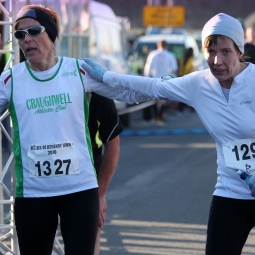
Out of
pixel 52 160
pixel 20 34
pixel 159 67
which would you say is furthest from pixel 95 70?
pixel 159 67

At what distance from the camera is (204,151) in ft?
44.8

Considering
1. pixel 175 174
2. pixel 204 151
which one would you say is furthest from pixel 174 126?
pixel 175 174

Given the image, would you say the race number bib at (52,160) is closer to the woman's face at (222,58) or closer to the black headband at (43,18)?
the black headband at (43,18)

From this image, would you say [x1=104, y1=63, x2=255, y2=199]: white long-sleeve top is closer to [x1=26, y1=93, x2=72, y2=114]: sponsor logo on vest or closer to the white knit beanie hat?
the white knit beanie hat

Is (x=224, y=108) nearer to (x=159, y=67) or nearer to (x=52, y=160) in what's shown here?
(x=52, y=160)

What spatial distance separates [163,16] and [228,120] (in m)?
36.2

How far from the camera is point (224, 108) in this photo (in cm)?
409

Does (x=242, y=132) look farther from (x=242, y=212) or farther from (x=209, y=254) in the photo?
(x=209, y=254)

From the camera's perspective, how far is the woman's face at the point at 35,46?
409 centimetres

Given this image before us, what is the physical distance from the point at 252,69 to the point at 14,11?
227 cm

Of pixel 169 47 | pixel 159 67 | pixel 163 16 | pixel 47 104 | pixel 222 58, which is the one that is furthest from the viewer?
pixel 163 16

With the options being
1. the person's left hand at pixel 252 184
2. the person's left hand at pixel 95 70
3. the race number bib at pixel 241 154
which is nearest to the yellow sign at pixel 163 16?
the person's left hand at pixel 95 70

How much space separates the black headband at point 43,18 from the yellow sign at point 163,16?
35428 millimetres

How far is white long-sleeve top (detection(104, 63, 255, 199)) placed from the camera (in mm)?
4051
